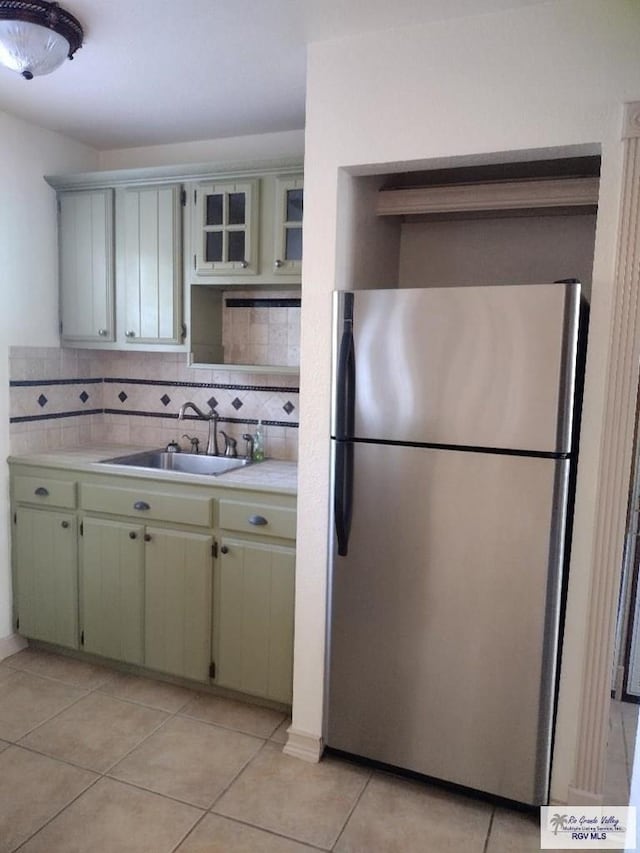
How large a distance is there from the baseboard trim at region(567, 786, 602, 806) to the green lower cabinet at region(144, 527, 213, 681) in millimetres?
1406

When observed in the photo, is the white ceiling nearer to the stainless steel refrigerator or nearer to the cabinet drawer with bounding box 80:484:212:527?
the stainless steel refrigerator

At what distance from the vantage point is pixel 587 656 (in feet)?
6.30

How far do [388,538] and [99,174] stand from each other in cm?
217

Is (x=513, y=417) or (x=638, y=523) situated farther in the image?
(x=638, y=523)

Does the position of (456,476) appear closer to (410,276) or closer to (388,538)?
(388,538)

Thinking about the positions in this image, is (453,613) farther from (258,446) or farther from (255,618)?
(258,446)

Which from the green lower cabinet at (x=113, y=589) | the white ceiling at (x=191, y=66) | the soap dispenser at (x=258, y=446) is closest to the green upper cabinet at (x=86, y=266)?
the white ceiling at (x=191, y=66)

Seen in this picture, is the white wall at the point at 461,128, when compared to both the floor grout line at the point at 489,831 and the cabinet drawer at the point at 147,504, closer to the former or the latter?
the floor grout line at the point at 489,831

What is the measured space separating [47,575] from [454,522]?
1.96 meters

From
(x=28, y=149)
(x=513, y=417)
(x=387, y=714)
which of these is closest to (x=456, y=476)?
(x=513, y=417)

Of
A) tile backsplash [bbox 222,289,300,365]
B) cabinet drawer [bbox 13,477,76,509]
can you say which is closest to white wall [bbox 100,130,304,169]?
tile backsplash [bbox 222,289,300,365]

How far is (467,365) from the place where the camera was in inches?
75.4

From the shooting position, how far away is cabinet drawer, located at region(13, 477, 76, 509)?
2.82 m

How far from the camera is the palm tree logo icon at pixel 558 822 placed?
1946mm
